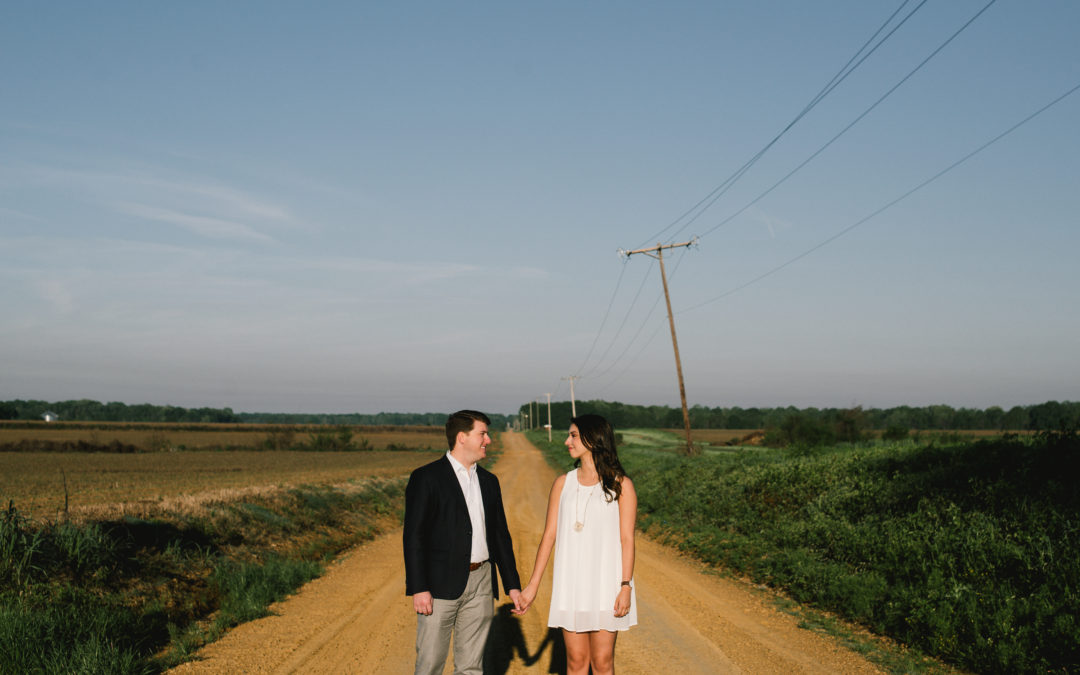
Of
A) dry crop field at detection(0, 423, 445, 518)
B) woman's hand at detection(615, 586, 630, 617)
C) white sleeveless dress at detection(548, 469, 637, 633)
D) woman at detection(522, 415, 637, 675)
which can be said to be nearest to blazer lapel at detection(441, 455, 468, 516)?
woman at detection(522, 415, 637, 675)

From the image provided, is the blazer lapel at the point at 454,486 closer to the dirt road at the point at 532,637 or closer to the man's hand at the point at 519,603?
the man's hand at the point at 519,603

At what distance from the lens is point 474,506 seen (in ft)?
14.9

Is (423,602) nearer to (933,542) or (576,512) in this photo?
(576,512)

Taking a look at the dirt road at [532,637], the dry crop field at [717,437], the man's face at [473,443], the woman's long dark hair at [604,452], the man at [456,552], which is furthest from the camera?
the dry crop field at [717,437]

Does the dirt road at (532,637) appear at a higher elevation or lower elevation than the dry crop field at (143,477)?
higher

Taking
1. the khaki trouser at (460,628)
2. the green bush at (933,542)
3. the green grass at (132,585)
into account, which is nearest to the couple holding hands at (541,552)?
the khaki trouser at (460,628)

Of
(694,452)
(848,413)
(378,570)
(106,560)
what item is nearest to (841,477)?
(378,570)

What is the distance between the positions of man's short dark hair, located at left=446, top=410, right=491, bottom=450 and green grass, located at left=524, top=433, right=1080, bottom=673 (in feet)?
19.7

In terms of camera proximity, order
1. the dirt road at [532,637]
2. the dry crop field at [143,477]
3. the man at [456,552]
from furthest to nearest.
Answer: the dry crop field at [143,477], the dirt road at [532,637], the man at [456,552]

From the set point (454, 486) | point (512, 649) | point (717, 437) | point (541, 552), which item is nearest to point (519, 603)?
point (541, 552)

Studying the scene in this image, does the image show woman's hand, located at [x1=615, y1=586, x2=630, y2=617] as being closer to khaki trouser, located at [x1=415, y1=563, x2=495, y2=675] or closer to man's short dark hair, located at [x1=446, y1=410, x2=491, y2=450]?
khaki trouser, located at [x1=415, y1=563, x2=495, y2=675]

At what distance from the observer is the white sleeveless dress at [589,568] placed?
14.3ft

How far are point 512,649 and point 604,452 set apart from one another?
373 cm

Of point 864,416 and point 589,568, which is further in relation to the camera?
point 864,416
